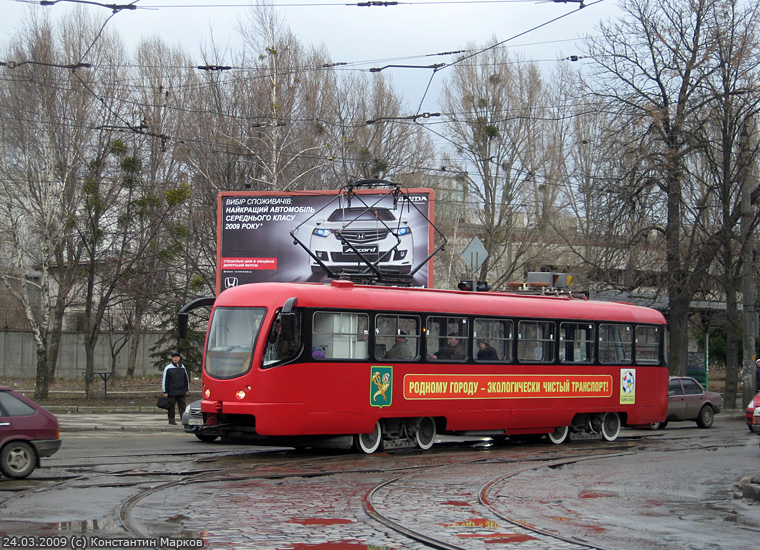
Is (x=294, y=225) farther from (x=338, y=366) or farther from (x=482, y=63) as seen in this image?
(x=482, y=63)

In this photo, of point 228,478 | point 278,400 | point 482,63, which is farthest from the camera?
point 482,63

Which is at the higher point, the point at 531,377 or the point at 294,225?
the point at 294,225

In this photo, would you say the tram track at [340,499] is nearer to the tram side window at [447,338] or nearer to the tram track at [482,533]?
the tram track at [482,533]

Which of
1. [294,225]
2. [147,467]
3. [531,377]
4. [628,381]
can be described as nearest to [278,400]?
[147,467]

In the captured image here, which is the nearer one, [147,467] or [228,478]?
[228,478]

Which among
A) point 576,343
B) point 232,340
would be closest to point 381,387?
point 232,340

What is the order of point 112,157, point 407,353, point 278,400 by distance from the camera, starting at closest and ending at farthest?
point 278,400 → point 407,353 → point 112,157

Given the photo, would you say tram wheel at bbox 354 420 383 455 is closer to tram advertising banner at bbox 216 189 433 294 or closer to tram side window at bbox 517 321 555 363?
tram side window at bbox 517 321 555 363

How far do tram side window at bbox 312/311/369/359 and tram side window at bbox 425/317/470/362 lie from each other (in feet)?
4.75

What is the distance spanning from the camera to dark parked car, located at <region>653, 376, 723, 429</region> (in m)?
23.7

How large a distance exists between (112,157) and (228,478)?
66.8 ft

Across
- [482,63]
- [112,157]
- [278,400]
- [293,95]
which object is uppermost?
[482,63]

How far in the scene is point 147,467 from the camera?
12.9m

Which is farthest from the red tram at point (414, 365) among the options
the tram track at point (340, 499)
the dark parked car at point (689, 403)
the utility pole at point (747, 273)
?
the utility pole at point (747, 273)
